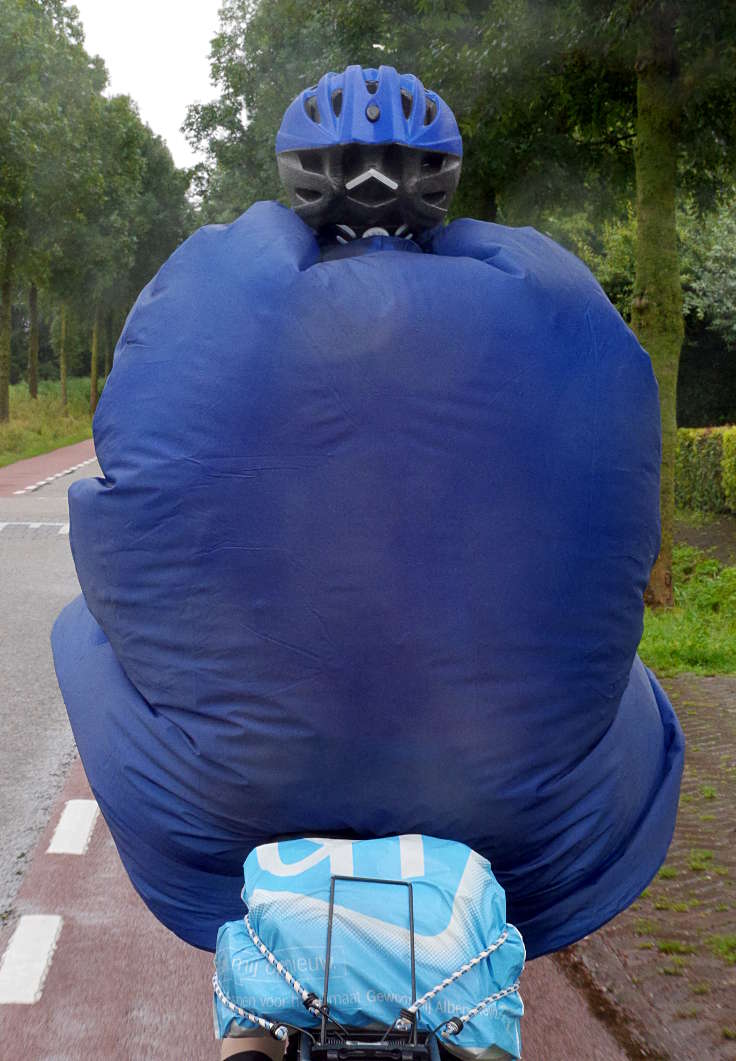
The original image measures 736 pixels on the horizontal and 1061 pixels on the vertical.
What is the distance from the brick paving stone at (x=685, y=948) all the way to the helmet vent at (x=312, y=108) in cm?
254

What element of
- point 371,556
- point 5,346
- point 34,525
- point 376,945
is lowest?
point 34,525

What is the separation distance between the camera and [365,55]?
13.0 meters

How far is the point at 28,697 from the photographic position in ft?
24.9

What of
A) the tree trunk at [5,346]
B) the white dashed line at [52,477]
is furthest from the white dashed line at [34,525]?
the tree trunk at [5,346]

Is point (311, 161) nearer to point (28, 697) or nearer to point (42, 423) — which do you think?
point (28, 697)

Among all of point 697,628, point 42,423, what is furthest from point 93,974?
point 42,423

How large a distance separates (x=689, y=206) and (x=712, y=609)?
483 centimetres

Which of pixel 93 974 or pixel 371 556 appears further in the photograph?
pixel 93 974

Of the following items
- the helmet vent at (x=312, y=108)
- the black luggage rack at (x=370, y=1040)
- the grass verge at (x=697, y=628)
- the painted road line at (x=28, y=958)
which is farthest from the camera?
the grass verge at (x=697, y=628)

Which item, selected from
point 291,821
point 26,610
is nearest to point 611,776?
point 291,821

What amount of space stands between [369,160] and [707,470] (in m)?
16.6

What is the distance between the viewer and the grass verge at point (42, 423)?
3291cm

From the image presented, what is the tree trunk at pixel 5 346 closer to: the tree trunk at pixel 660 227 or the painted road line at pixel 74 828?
the tree trunk at pixel 660 227

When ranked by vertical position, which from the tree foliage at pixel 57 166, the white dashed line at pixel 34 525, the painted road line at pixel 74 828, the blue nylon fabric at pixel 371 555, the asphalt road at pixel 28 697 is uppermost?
the tree foliage at pixel 57 166
